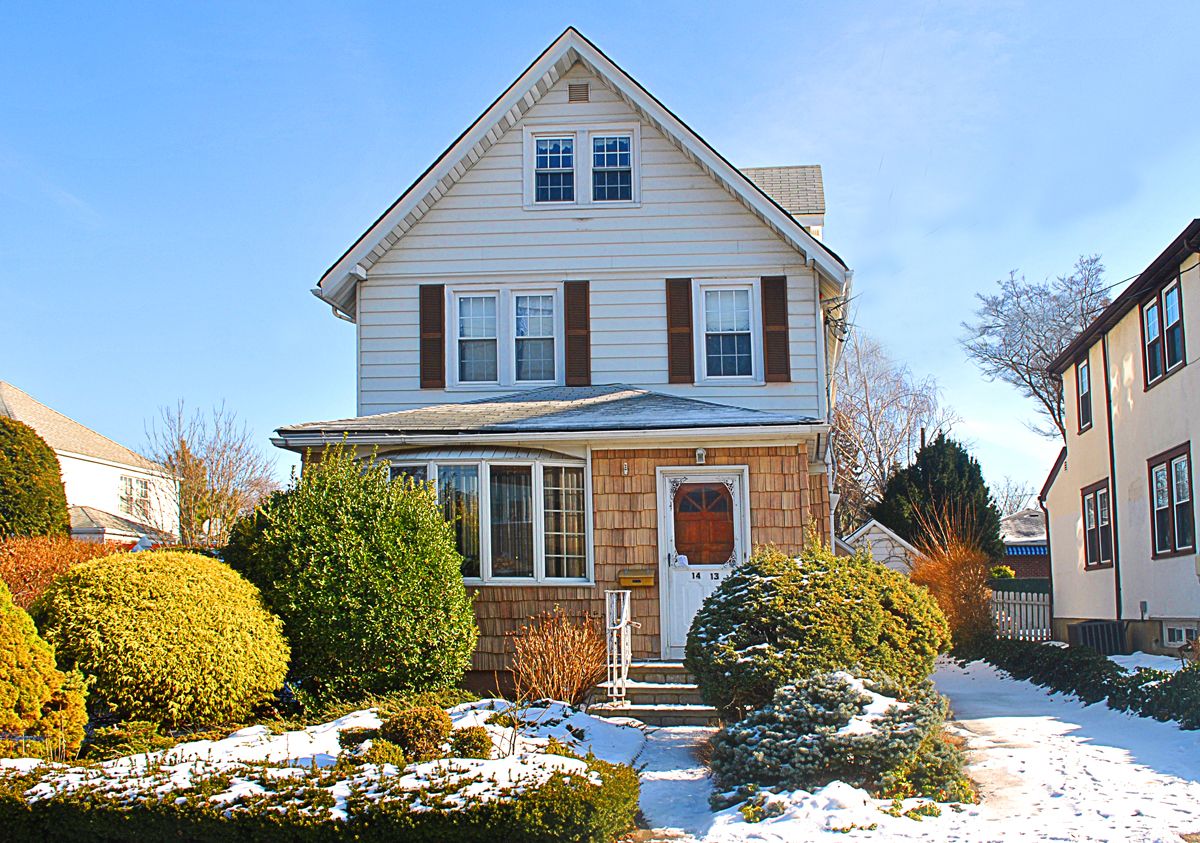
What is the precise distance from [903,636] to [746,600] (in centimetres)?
152

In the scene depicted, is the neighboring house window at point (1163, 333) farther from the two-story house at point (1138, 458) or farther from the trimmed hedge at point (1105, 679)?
the trimmed hedge at point (1105, 679)

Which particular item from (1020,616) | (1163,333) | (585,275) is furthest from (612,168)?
(1020,616)

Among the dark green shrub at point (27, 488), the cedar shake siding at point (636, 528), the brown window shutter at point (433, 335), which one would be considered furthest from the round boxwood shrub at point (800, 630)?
the dark green shrub at point (27, 488)

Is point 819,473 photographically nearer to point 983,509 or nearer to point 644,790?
point 644,790

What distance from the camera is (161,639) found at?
936cm

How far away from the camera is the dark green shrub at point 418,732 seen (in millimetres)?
8547

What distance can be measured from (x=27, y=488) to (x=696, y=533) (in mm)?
8990

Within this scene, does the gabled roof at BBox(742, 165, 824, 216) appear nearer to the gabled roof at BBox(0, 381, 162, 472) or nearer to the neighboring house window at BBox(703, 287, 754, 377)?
the neighboring house window at BBox(703, 287, 754, 377)

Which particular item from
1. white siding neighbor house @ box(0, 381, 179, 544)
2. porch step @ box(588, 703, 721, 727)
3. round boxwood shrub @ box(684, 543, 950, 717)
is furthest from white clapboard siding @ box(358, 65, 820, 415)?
white siding neighbor house @ box(0, 381, 179, 544)

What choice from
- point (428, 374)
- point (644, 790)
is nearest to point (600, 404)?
point (428, 374)

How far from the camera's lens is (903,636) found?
33.8 feet

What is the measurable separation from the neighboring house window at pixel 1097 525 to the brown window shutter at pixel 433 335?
12.8 m

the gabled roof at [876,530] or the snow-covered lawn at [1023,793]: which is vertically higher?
the gabled roof at [876,530]

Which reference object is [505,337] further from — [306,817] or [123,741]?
[306,817]
